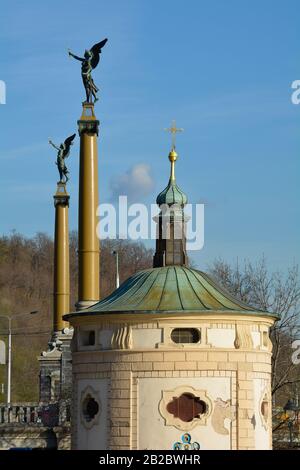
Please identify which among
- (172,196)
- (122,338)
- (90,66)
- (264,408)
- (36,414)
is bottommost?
(36,414)

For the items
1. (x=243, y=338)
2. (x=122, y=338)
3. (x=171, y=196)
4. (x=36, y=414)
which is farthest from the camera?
(x=36, y=414)

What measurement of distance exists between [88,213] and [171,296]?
12.9 m

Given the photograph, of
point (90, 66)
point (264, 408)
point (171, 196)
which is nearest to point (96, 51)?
point (90, 66)

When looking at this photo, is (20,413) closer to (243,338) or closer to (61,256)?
(61,256)

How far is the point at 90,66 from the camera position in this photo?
53.1 meters

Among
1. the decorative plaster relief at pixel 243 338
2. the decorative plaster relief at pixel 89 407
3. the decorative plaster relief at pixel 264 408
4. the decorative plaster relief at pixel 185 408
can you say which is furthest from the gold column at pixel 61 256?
the decorative plaster relief at pixel 185 408

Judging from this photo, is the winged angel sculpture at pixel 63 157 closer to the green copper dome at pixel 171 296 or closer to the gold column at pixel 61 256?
the gold column at pixel 61 256

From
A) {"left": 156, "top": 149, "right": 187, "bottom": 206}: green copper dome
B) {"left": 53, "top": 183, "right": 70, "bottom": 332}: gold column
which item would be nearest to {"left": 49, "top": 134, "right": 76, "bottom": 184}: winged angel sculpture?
{"left": 53, "top": 183, "right": 70, "bottom": 332}: gold column

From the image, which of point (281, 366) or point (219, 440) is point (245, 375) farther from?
point (281, 366)

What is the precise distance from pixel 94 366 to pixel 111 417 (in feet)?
5.90

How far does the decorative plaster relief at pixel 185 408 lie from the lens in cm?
3703

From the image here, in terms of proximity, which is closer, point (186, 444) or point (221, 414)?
point (186, 444)
